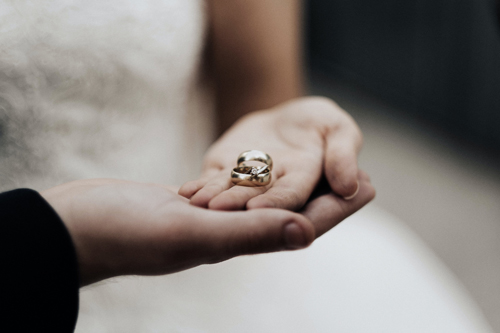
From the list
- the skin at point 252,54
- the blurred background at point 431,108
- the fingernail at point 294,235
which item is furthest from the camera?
the blurred background at point 431,108

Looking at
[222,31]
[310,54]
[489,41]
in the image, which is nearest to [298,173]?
[222,31]

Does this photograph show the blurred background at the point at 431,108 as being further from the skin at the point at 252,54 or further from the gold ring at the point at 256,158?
the gold ring at the point at 256,158

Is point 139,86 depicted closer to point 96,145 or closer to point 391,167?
point 96,145

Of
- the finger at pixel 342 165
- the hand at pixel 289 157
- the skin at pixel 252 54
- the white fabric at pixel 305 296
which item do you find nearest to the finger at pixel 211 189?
the hand at pixel 289 157

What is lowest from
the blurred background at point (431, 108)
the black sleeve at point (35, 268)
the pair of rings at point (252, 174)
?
the blurred background at point (431, 108)

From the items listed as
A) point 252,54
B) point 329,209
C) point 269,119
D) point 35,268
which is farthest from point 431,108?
point 35,268

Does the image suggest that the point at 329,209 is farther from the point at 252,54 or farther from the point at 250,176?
the point at 252,54
